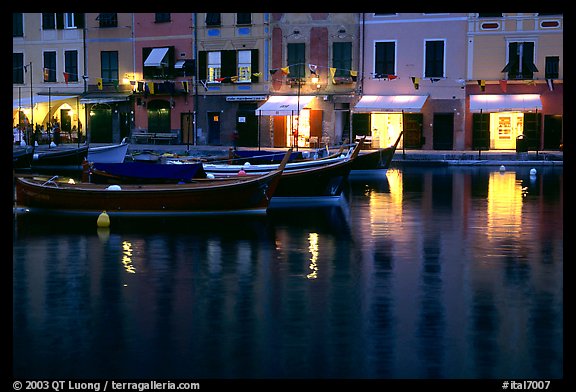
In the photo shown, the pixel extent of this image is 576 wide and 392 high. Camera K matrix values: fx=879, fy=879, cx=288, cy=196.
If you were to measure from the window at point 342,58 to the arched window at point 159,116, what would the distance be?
399 inches

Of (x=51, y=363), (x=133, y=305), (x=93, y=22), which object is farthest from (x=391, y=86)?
(x=51, y=363)

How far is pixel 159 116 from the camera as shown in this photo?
1989 inches

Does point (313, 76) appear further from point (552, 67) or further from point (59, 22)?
point (59, 22)

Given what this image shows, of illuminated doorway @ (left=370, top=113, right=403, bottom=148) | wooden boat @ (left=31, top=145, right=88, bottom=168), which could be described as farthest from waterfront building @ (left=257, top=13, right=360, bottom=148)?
wooden boat @ (left=31, top=145, right=88, bottom=168)

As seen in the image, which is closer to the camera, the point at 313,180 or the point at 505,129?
the point at 313,180

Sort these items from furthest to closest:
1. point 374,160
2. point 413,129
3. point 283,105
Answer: point 283,105, point 413,129, point 374,160

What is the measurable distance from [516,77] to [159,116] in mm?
19989

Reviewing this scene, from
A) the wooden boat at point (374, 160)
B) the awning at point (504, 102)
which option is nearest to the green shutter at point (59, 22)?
the wooden boat at point (374, 160)

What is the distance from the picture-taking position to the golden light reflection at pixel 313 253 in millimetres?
15368

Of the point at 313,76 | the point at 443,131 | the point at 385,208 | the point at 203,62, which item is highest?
the point at 203,62

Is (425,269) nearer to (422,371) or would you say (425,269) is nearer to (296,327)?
(296,327)

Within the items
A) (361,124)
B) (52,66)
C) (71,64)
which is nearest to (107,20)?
(71,64)

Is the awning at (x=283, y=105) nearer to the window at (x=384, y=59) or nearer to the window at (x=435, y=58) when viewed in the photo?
the window at (x=384, y=59)

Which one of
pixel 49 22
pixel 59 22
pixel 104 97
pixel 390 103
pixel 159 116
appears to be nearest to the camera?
pixel 390 103
